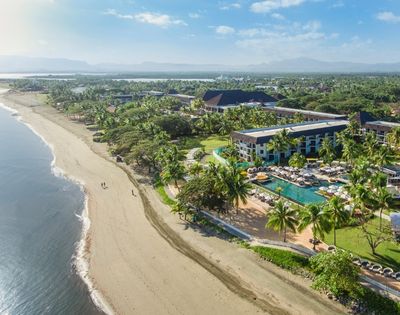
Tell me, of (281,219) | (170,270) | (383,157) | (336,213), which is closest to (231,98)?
(383,157)

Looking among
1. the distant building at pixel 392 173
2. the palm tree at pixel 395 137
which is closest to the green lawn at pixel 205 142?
the distant building at pixel 392 173

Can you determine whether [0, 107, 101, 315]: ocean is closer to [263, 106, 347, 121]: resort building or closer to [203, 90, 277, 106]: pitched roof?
[263, 106, 347, 121]: resort building

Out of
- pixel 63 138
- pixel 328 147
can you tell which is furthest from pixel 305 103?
pixel 63 138

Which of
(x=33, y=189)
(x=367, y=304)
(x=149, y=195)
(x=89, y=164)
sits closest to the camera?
(x=367, y=304)

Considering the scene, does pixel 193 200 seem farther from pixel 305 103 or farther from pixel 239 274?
pixel 305 103

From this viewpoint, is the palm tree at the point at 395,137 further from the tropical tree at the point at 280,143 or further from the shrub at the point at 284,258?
the shrub at the point at 284,258
